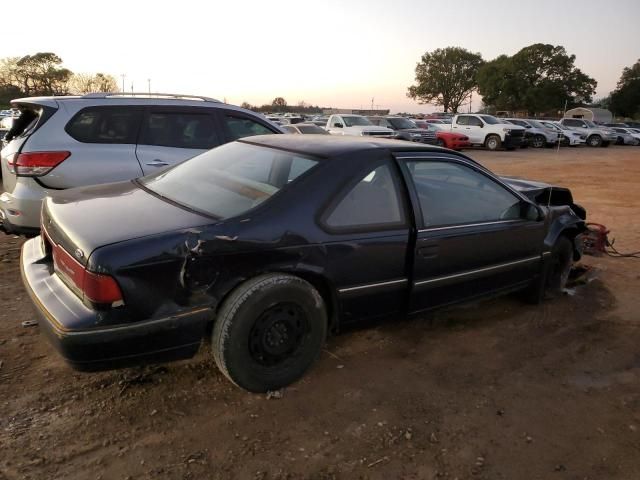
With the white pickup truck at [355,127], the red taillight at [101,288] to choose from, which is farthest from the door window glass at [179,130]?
the white pickup truck at [355,127]

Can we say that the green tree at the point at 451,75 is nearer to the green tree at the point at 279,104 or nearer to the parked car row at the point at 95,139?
the green tree at the point at 279,104

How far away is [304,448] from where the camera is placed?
8.36 feet

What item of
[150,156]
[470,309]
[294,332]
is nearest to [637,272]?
[470,309]

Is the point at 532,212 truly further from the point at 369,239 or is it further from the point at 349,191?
the point at 349,191

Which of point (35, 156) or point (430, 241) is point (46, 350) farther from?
point (430, 241)

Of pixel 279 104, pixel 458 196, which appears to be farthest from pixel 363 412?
pixel 279 104

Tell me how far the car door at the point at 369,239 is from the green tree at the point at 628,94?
280 ft

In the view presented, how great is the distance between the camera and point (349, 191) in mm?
3117

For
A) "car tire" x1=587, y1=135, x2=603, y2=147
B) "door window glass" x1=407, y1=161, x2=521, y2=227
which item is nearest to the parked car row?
"door window glass" x1=407, y1=161, x2=521, y2=227

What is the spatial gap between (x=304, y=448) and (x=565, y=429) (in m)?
1.44

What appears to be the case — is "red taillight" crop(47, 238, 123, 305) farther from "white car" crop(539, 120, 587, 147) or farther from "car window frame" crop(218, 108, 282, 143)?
"white car" crop(539, 120, 587, 147)

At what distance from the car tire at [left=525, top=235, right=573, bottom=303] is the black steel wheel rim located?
95.2 inches

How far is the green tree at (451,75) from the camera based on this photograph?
81.9 meters

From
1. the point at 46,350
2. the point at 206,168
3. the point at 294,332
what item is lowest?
the point at 46,350
